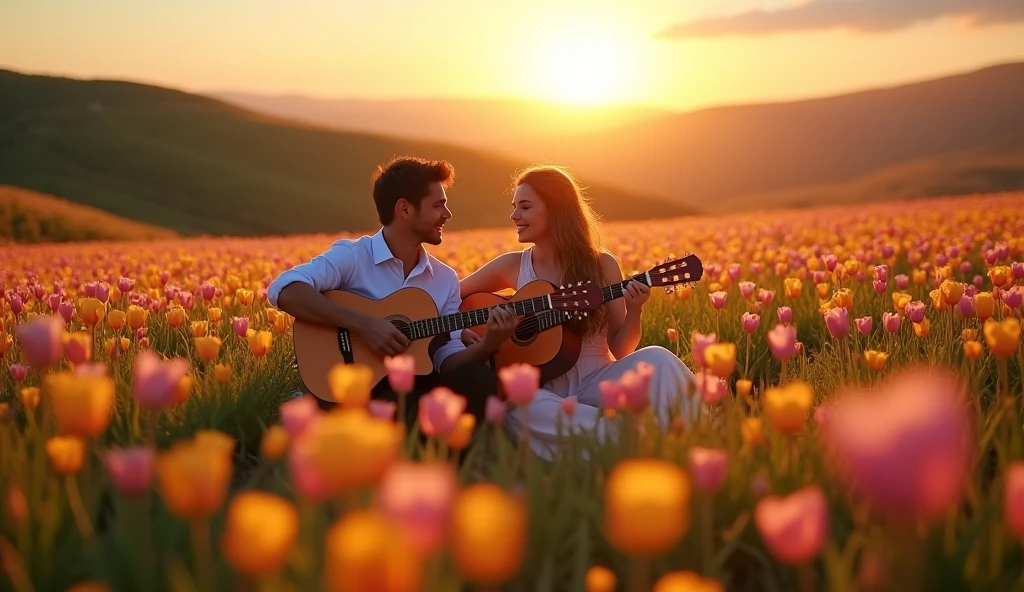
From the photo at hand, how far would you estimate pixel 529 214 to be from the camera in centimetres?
548

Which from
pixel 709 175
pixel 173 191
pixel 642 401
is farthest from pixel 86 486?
pixel 709 175

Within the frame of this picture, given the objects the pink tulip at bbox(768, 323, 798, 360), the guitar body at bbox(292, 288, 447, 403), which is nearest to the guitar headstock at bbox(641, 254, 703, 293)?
the guitar body at bbox(292, 288, 447, 403)

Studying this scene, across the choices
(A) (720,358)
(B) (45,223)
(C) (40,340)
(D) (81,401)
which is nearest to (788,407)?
(A) (720,358)

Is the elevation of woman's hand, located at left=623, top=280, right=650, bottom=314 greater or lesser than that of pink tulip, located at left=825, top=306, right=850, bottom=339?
lesser

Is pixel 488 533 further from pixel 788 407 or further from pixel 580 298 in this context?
pixel 580 298

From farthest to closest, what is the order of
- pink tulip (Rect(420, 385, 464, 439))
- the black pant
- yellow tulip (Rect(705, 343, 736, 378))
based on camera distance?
the black pant → yellow tulip (Rect(705, 343, 736, 378)) → pink tulip (Rect(420, 385, 464, 439))

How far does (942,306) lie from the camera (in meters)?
4.77

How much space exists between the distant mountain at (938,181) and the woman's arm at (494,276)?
62.2m

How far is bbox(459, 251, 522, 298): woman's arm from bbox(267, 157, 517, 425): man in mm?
187

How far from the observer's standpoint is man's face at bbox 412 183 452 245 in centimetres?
534

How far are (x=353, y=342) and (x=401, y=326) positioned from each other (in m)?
0.26

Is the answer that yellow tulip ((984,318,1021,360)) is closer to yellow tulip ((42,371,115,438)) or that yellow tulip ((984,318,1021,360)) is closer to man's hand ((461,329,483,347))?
yellow tulip ((42,371,115,438))

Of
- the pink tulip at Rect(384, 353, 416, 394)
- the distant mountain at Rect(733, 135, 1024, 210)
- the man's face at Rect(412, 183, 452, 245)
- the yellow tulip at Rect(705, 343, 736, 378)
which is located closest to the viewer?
the pink tulip at Rect(384, 353, 416, 394)

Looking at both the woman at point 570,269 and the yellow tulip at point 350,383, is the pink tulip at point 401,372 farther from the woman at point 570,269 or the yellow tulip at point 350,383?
the woman at point 570,269
